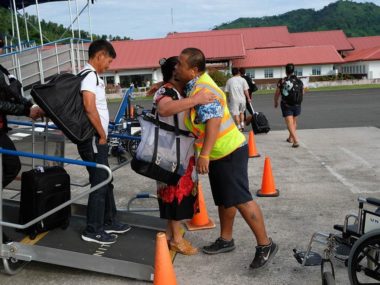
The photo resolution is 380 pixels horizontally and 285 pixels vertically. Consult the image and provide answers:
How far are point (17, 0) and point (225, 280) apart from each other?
9197 millimetres

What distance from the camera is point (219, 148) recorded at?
3537mm

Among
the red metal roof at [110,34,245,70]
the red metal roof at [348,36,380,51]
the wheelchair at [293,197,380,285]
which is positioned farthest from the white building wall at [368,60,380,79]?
the wheelchair at [293,197,380,285]

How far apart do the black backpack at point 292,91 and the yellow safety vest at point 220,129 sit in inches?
222

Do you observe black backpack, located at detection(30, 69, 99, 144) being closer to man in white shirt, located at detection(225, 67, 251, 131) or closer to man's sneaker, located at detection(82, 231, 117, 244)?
man's sneaker, located at detection(82, 231, 117, 244)

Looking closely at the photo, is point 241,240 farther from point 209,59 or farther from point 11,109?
point 209,59

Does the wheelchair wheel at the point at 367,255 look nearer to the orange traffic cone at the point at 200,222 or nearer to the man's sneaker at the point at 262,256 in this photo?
the man's sneaker at the point at 262,256

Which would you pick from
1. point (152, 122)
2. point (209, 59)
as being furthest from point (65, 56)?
point (209, 59)

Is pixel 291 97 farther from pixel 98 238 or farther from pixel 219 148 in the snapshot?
pixel 98 238

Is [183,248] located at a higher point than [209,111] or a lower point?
lower

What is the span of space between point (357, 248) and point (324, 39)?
63703mm

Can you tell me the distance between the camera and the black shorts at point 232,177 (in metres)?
3.58

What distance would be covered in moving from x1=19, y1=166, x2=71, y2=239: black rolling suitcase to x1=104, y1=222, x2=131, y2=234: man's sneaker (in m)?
0.47

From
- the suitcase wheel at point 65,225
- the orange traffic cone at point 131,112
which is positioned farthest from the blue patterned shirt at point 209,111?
the orange traffic cone at point 131,112

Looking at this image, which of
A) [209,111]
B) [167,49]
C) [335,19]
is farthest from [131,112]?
[335,19]
